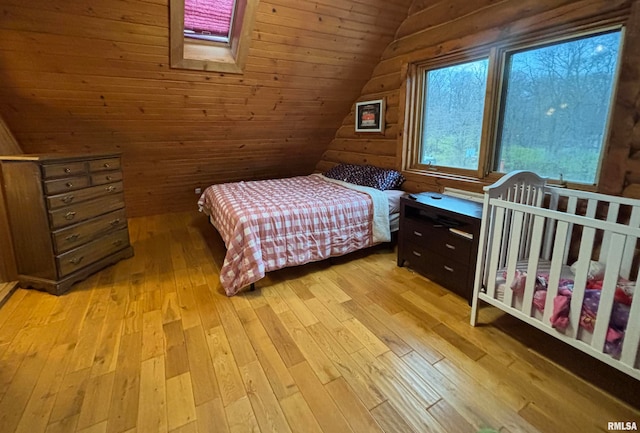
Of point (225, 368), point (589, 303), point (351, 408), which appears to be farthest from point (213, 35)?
point (589, 303)

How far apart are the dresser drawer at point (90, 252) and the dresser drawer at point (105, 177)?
1.59 ft

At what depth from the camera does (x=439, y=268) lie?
2492 mm

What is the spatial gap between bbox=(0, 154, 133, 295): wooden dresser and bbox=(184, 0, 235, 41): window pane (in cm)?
136

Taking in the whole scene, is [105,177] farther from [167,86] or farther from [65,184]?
[167,86]

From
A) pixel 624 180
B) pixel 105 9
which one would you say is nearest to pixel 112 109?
pixel 105 9

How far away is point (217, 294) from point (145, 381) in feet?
2.90

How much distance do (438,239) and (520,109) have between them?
1.22 meters

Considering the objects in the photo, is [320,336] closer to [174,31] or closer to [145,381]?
[145,381]

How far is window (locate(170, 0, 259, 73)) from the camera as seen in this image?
104 inches

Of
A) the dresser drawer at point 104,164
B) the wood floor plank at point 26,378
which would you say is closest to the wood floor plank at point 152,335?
the wood floor plank at point 26,378

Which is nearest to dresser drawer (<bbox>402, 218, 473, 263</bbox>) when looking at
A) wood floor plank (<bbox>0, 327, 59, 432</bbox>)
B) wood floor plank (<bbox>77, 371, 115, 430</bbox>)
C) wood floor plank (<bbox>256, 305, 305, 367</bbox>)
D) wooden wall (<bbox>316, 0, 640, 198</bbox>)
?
wooden wall (<bbox>316, 0, 640, 198</bbox>)

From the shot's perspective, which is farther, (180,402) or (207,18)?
(207,18)

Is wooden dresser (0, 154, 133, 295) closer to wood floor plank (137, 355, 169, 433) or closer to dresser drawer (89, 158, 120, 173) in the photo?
dresser drawer (89, 158, 120, 173)

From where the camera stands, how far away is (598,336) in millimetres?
1442
